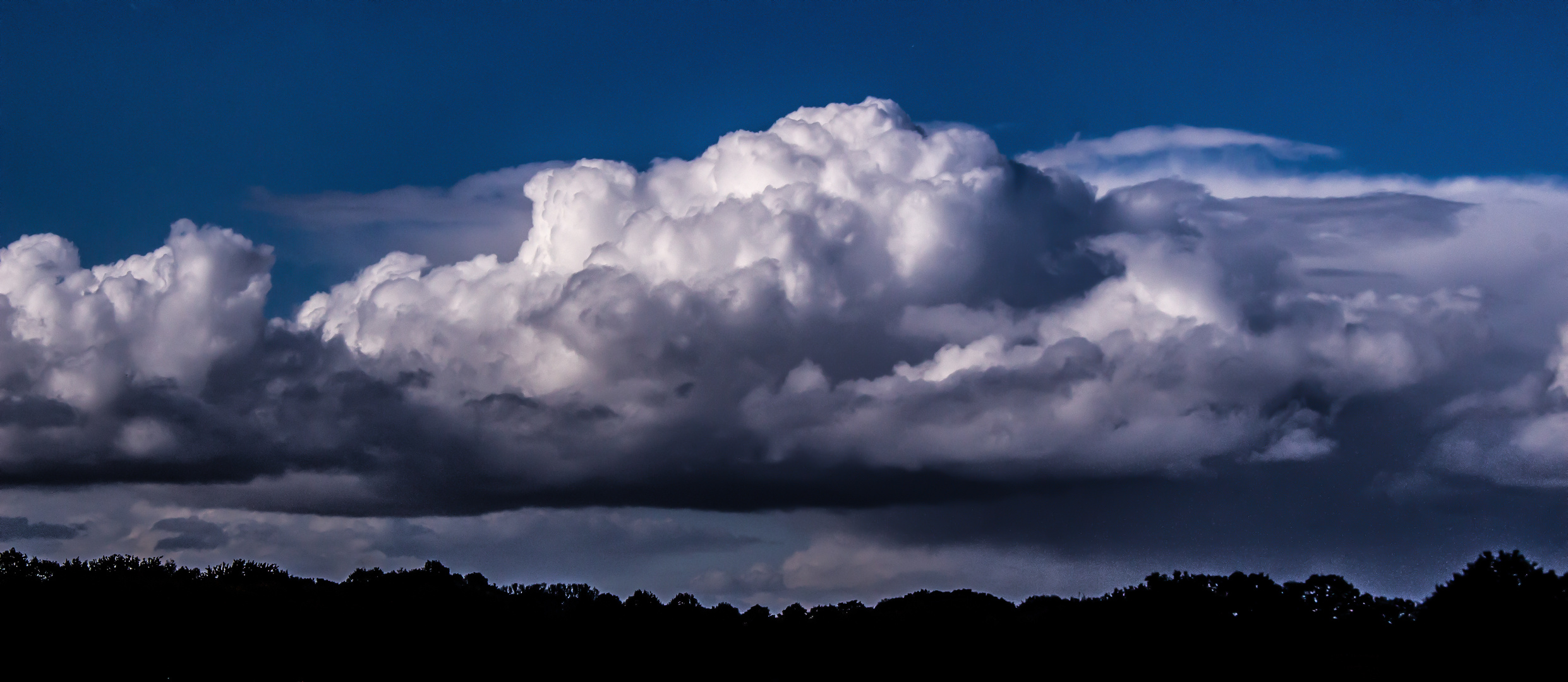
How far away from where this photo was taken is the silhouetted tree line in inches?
4749

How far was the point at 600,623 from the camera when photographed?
17300 centimetres

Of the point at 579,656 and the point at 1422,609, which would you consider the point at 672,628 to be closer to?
the point at 579,656

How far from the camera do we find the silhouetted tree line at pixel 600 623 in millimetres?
120625

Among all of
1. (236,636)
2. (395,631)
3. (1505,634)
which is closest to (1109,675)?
(1505,634)

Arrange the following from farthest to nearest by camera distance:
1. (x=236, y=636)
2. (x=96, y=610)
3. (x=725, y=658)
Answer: (x=725, y=658), (x=236, y=636), (x=96, y=610)

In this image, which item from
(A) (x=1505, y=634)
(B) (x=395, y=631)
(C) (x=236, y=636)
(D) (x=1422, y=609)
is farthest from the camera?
(B) (x=395, y=631)

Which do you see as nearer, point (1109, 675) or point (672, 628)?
point (1109, 675)

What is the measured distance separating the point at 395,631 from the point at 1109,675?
69710mm

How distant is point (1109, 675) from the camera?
140m

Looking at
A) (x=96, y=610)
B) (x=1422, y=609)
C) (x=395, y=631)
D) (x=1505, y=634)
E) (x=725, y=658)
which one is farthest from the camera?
(x=725, y=658)

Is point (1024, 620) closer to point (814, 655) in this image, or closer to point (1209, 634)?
point (814, 655)

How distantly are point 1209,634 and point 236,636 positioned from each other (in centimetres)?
8926

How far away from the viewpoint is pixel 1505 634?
342ft

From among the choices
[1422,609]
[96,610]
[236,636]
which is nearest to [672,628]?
[236,636]
